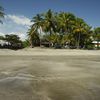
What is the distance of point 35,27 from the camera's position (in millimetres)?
63219

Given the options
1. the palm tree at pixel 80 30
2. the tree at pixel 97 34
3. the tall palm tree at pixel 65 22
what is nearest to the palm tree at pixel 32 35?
the tall palm tree at pixel 65 22

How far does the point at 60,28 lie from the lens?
64.2m

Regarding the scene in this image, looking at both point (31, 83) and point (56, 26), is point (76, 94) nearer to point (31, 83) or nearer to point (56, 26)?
point (31, 83)

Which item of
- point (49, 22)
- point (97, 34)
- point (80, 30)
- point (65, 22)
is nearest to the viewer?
point (49, 22)

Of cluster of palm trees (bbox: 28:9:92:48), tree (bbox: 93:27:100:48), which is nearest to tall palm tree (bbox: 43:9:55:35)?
cluster of palm trees (bbox: 28:9:92:48)

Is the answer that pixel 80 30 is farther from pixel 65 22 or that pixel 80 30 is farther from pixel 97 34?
pixel 97 34

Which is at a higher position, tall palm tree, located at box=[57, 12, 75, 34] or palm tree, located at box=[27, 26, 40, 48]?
tall palm tree, located at box=[57, 12, 75, 34]

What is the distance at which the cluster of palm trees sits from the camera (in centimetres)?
6264

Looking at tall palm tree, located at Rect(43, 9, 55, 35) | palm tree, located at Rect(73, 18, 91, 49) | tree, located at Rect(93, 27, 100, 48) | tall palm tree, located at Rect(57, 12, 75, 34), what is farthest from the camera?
tree, located at Rect(93, 27, 100, 48)

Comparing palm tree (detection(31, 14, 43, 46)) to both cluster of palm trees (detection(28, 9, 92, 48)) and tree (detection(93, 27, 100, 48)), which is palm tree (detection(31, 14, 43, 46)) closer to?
cluster of palm trees (detection(28, 9, 92, 48))

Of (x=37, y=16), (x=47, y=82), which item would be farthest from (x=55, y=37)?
(x=47, y=82)

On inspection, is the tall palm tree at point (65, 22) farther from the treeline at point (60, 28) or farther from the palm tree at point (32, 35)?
the palm tree at point (32, 35)

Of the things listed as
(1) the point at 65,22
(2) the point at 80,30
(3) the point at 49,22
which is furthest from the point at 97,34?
(3) the point at 49,22

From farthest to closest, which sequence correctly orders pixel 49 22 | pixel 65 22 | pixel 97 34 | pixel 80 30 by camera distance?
pixel 97 34 → pixel 80 30 → pixel 65 22 → pixel 49 22
